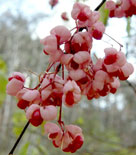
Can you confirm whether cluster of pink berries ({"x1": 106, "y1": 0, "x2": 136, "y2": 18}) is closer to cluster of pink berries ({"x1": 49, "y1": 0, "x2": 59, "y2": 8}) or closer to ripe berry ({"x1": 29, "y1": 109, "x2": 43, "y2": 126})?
ripe berry ({"x1": 29, "y1": 109, "x2": 43, "y2": 126})

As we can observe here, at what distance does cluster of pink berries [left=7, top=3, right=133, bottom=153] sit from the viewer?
0.53 m

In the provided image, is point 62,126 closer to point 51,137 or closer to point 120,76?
point 51,137

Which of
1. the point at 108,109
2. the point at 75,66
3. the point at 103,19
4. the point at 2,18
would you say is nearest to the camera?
the point at 75,66

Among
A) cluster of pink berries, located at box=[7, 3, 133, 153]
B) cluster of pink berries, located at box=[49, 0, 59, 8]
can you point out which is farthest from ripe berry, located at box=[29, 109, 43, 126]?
cluster of pink berries, located at box=[49, 0, 59, 8]

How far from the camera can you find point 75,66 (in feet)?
1.80

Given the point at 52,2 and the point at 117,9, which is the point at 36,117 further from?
the point at 52,2

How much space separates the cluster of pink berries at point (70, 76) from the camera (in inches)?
20.9

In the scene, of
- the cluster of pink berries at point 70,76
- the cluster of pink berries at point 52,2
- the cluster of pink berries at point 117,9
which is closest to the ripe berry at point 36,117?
the cluster of pink berries at point 70,76

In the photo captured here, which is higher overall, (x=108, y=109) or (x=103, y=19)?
(x=103, y=19)

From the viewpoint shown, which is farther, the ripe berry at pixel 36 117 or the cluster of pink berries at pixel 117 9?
the cluster of pink berries at pixel 117 9

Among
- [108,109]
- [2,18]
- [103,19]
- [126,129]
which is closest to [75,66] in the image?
[103,19]

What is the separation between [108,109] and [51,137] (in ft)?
54.7

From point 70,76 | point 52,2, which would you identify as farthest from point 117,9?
point 52,2

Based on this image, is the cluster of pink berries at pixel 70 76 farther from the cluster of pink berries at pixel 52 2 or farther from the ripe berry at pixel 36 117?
the cluster of pink berries at pixel 52 2
